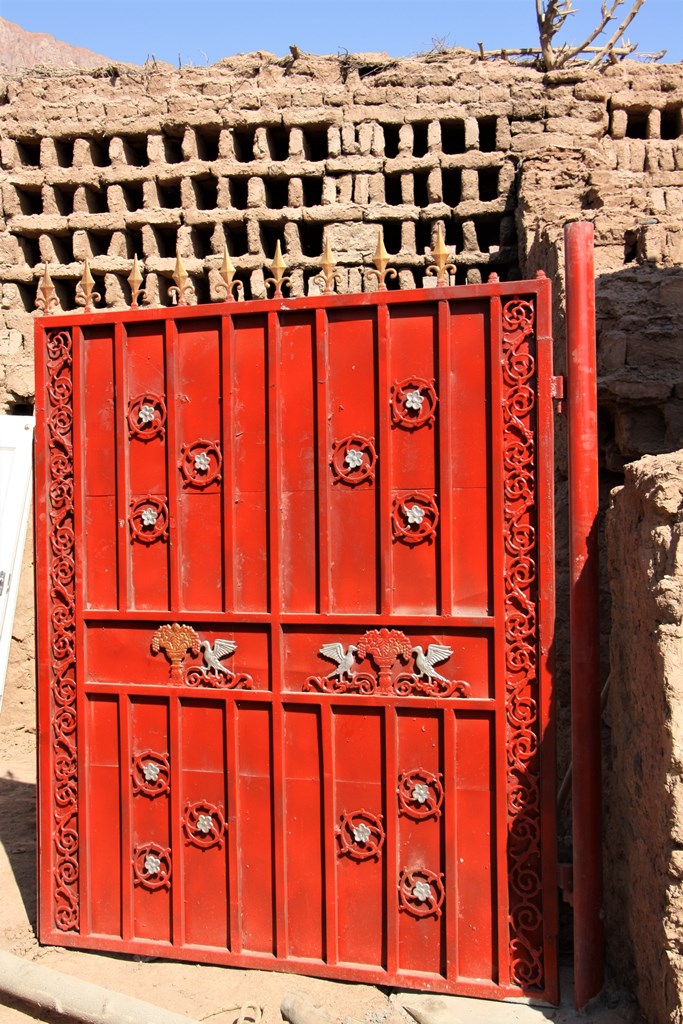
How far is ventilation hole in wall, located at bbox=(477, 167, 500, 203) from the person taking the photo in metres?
6.12

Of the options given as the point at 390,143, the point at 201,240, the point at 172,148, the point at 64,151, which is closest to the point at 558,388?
the point at 390,143

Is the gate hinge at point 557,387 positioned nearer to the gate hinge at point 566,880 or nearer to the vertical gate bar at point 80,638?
the gate hinge at point 566,880

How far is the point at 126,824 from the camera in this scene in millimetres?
4129

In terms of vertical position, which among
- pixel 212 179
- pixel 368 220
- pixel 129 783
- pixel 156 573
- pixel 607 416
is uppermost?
pixel 212 179

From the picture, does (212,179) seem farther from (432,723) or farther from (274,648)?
(432,723)

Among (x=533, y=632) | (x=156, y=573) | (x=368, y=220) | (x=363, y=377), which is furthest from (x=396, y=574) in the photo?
(x=368, y=220)

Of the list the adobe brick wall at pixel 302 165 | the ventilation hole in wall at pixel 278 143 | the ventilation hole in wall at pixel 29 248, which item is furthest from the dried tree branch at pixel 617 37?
the ventilation hole in wall at pixel 29 248

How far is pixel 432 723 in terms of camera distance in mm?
3789

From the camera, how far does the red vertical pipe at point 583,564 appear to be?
3658mm

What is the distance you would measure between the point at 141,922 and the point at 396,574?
2040 millimetres

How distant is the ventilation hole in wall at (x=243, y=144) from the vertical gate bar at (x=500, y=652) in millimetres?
3471

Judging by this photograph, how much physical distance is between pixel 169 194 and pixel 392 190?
1.66 m

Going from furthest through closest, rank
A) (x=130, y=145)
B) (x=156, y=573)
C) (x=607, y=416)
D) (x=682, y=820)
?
(x=130, y=145) → (x=607, y=416) → (x=156, y=573) → (x=682, y=820)

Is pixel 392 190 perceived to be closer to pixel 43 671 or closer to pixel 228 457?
pixel 228 457
